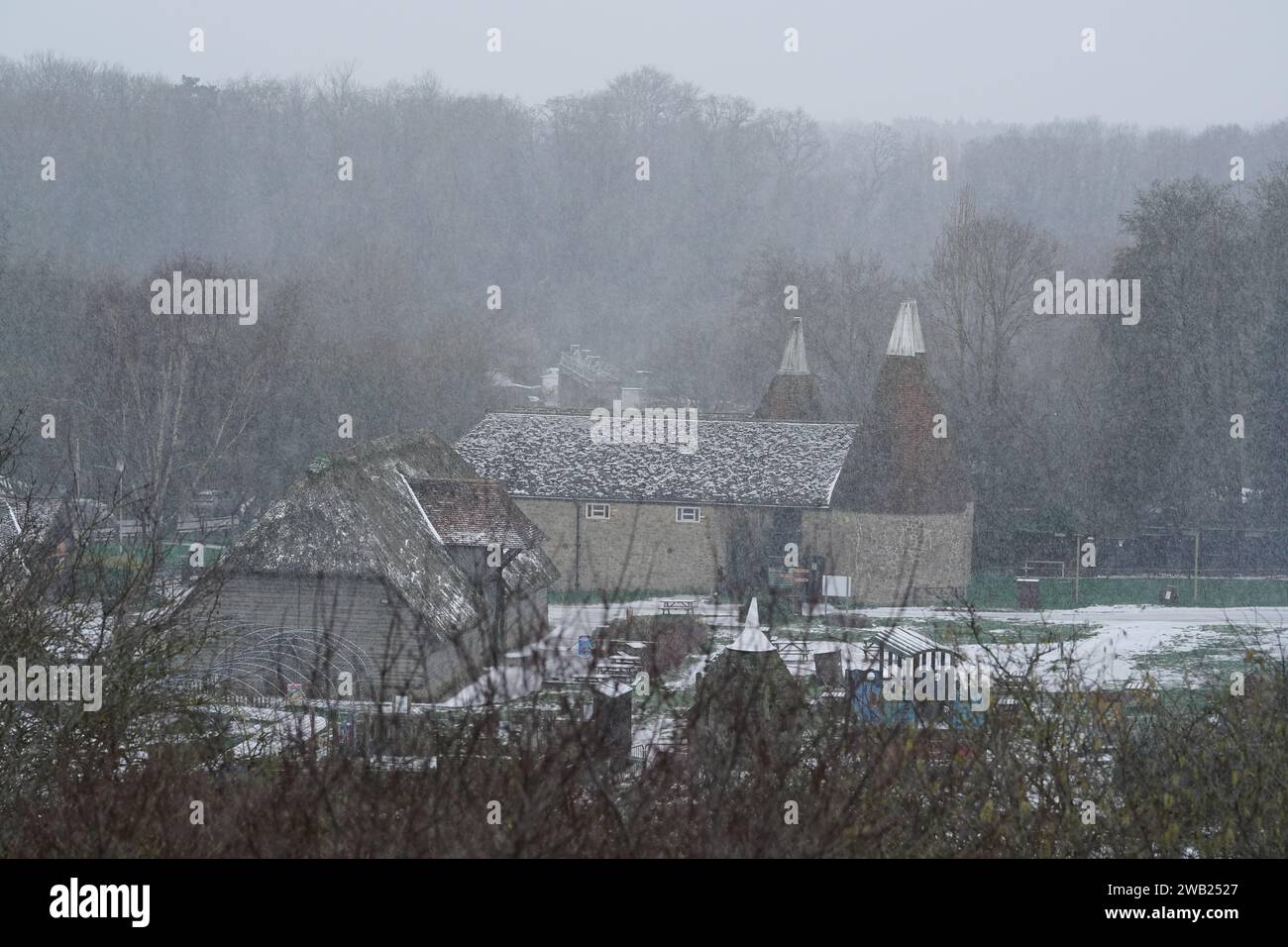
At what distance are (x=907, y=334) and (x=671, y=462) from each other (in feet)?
23.1

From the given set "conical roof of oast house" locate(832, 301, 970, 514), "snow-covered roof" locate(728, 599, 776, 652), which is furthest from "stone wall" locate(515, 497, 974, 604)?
"snow-covered roof" locate(728, 599, 776, 652)

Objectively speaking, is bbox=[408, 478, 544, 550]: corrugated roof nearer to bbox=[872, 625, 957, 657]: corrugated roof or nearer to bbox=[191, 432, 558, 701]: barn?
bbox=[191, 432, 558, 701]: barn

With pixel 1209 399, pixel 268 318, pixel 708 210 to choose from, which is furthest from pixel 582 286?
pixel 1209 399

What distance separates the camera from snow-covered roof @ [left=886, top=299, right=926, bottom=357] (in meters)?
33.3

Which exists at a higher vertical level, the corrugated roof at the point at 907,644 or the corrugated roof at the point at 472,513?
the corrugated roof at the point at 472,513

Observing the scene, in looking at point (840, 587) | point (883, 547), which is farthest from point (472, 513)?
point (883, 547)

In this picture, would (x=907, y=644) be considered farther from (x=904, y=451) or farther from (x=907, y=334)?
(x=907, y=334)

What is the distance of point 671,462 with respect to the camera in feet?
103

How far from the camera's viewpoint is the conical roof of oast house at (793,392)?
35.9 meters

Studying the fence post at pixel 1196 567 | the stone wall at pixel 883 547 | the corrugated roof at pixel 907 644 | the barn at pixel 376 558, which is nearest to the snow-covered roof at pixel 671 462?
the stone wall at pixel 883 547

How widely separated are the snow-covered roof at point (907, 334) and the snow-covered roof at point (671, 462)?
2493mm

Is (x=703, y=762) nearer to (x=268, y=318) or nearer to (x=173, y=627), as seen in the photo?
(x=173, y=627)

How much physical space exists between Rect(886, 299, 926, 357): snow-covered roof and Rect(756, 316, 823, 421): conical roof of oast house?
3.26m

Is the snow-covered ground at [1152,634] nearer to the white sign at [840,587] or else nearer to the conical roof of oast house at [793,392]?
the white sign at [840,587]
